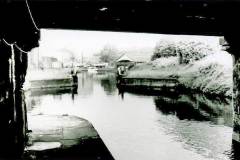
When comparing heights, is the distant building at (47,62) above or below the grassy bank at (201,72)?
above

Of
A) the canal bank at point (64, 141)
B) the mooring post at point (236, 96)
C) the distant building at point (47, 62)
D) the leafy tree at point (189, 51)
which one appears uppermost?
the leafy tree at point (189, 51)

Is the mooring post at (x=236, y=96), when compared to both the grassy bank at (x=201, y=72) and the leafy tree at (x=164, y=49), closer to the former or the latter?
the grassy bank at (x=201, y=72)

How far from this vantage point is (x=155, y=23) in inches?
360

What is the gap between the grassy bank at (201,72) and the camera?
35.1 metres

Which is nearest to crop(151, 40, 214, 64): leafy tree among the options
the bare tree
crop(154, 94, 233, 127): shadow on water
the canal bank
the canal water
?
the canal water

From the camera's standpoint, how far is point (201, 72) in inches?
1665

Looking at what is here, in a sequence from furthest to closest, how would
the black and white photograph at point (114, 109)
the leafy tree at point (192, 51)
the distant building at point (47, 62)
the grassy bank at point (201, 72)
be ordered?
the distant building at point (47, 62) → the leafy tree at point (192, 51) → the grassy bank at point (201, 72) → the black and white photograph at point (114, 109)

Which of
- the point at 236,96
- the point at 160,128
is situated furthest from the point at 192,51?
the point at 236,96

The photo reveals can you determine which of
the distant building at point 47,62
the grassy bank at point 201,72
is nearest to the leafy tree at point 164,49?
the grassy bank at point 201,72

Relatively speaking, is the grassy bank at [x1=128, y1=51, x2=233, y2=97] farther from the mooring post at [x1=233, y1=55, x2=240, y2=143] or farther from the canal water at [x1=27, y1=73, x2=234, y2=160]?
the mooring post at [x1=233, y1=55, x2=240, y2=143]

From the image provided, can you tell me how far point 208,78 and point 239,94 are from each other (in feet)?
88.8

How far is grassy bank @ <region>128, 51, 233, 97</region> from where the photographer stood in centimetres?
3506

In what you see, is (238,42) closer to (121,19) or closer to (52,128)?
(121,19)

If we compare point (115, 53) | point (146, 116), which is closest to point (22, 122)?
point (146, 116)
